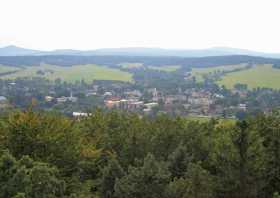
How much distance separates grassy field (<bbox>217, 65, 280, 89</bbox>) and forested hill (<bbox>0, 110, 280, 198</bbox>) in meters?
115

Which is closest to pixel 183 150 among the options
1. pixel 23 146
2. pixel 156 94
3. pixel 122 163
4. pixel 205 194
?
pixel 122 163

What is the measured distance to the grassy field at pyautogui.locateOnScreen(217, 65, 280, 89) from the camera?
151250 mm

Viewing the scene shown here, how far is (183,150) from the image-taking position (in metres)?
30.1

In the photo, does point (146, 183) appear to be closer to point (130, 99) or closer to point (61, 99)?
point (61, 99)

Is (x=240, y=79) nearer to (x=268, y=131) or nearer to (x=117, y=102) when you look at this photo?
(x=117, y=102)

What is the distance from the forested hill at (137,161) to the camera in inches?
759

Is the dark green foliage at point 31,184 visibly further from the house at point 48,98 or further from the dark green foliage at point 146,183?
the house at point 48,98

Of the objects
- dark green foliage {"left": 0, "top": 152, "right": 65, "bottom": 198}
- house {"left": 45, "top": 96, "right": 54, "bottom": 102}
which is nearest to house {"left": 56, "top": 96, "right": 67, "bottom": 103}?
house {"left": 45, "top": 96, "right": 54, "bottom": 102}

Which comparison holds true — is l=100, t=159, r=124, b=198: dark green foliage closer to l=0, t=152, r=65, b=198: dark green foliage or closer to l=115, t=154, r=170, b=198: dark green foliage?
l=115, t=154, r=170, b=198: dark green foliage

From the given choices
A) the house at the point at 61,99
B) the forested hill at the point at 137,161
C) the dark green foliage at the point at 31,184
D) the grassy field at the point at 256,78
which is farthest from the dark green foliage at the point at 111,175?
the grassy field at the point at 256,78

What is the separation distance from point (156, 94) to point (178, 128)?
371 ft

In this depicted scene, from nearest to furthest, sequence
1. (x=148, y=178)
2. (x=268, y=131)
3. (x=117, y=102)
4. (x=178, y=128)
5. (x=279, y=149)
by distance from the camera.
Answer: (x=148, y=178), (x=279, y=149), (x=268, y=131), (x=178, y=128), (x=117, y=102)

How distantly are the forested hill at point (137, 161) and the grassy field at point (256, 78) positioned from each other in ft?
377

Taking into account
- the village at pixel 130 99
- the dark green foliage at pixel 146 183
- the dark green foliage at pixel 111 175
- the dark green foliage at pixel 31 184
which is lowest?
the village at pixel 130 99
